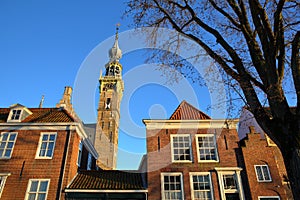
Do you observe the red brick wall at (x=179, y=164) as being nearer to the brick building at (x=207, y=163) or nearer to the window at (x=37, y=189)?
the brick building at (x=207, y=163)

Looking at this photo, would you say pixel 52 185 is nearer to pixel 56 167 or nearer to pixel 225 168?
pixel 56 167

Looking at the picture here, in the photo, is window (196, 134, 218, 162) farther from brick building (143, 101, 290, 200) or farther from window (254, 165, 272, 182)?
window (254, 165, 272, 182)

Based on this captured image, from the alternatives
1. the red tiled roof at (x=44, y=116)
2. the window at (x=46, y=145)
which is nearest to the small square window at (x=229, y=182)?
the red tiled roof at (x=44, y=116)

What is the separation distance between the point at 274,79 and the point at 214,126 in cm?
1129

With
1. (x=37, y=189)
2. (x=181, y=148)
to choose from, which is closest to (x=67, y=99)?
(x=37, y=189)

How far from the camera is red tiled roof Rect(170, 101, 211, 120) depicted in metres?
17.0

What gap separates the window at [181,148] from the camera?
15359 millimetres

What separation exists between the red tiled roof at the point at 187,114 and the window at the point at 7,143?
35.7 ft

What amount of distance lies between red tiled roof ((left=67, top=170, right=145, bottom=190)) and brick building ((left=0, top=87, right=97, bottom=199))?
2.06 ft

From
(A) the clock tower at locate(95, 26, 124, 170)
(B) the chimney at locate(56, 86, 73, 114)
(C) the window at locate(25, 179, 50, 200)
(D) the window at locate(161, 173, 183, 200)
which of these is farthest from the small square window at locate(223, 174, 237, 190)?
(A) the clock tower at locate(95, 26, 124, 170)

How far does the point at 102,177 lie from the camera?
1566cm

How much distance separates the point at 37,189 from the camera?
1395 cm

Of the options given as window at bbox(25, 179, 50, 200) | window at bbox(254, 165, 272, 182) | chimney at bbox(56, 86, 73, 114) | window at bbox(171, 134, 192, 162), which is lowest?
window at bbox(25, 179, 50, 200)

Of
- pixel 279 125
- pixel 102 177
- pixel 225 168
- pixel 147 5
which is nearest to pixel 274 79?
pixel 279 125
